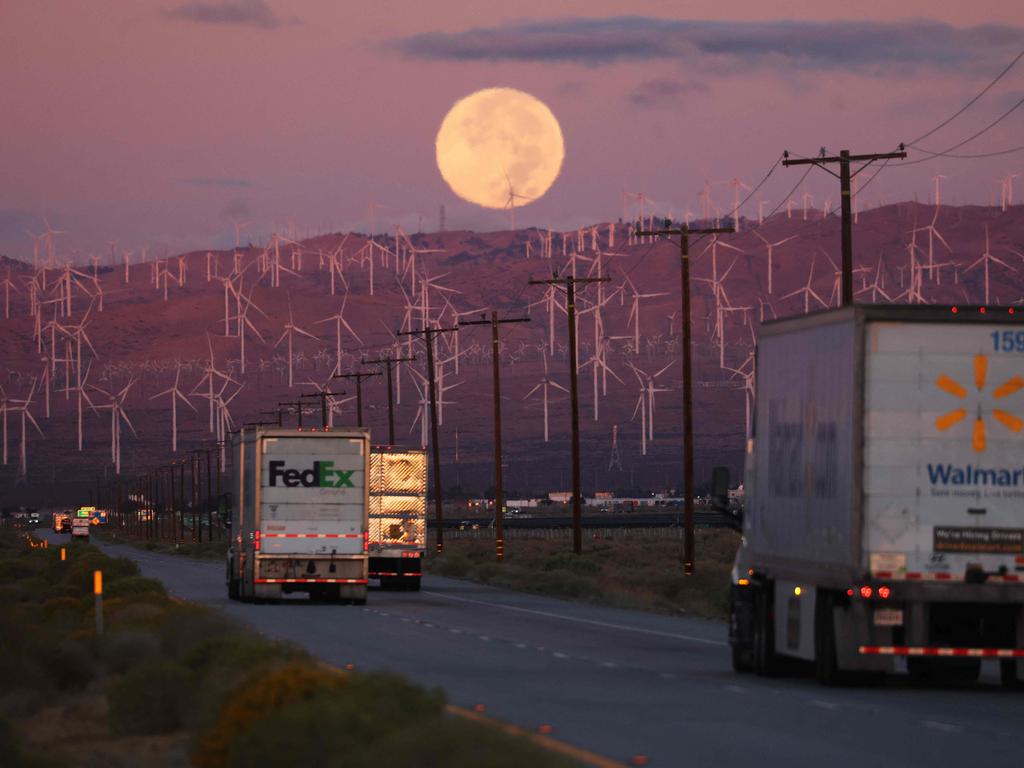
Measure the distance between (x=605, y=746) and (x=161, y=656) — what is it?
8.08 metres

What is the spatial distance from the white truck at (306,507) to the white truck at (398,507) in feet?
27.0

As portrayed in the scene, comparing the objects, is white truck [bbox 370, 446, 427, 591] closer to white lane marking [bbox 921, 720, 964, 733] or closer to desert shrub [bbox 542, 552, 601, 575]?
desert shrub [bbox 542, 552, 601, 575]

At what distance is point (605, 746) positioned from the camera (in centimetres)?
1630

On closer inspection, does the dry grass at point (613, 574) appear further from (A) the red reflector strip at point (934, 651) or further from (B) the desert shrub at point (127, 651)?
(A) the red reflector strip at point (934, 651)

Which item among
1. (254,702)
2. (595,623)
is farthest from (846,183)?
(254,702)

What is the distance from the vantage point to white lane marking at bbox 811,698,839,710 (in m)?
19.6

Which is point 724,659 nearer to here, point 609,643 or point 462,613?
point 609,643

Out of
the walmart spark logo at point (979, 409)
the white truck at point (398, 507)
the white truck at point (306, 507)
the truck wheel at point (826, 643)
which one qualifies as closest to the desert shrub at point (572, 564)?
the white truck at point (398, 507)

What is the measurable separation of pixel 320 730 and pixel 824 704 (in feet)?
30.1

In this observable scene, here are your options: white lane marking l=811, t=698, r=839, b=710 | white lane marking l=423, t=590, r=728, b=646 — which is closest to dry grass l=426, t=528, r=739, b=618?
white lane marking l=423, t=590, r=728, b=646

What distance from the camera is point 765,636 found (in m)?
23.5

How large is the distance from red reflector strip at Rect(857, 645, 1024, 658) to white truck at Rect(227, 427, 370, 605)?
2313cm

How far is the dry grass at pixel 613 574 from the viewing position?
46.9m

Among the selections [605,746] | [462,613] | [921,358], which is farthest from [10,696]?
[462,613]
